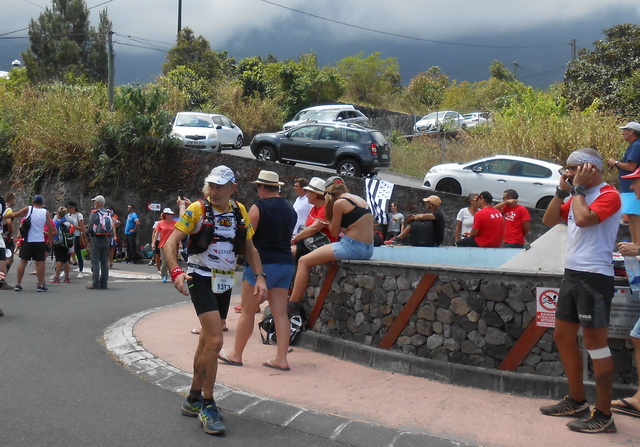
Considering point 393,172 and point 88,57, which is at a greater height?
point 88,57

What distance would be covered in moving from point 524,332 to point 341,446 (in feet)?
6.81

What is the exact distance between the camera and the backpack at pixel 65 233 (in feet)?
50.0

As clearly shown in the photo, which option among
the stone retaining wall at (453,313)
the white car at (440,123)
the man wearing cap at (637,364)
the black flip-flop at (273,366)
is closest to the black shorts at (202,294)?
the black flip-flop at (273,366)

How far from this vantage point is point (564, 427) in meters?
5.61

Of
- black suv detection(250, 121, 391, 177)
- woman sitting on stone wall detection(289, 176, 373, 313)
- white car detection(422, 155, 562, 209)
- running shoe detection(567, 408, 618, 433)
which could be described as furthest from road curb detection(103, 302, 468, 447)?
black suv detection(250, 121, 391, 177)

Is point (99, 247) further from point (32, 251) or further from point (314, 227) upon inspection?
point (314, 227)

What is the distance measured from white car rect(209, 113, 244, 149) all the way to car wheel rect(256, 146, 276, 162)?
21.3 feet

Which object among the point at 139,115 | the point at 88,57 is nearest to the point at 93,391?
the point at 139,115

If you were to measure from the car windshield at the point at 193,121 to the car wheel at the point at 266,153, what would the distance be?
158 inches

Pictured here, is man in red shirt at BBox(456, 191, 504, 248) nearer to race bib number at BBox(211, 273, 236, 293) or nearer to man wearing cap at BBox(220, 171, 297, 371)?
man wearing cap at BBox(220, 171, 297, 371)

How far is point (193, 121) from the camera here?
27.8 m

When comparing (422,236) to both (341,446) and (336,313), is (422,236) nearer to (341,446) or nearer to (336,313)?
(336,313)

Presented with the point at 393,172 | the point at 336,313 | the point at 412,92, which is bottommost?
the point at 336,313

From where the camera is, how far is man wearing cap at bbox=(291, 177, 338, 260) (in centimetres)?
862
